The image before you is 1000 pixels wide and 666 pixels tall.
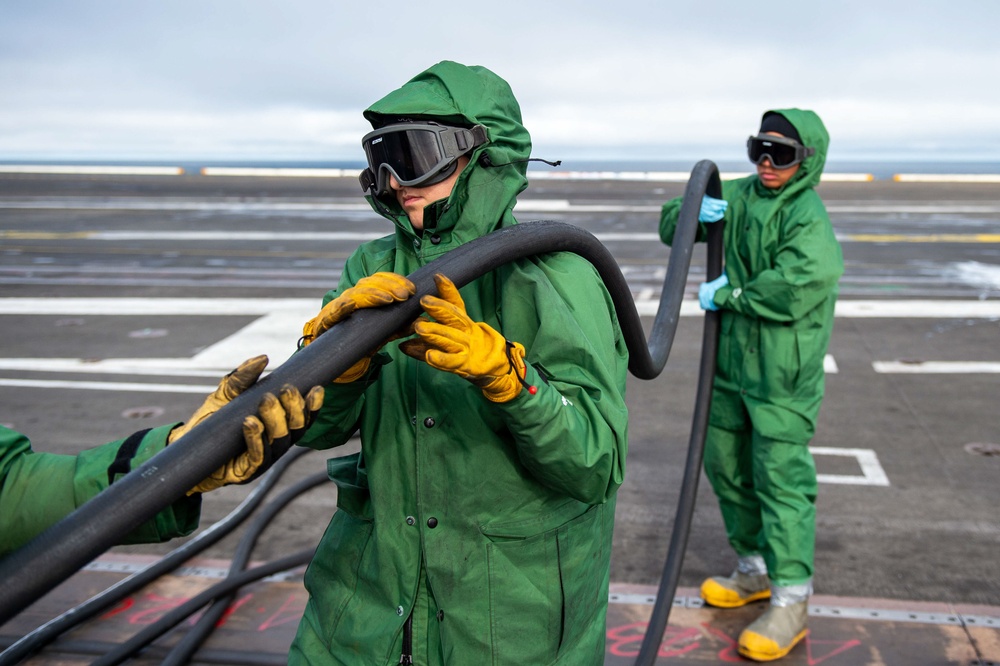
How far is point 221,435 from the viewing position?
57.8 inches

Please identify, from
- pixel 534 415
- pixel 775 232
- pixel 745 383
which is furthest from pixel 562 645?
pixel 775 232

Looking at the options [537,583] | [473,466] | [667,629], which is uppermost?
[473,466]

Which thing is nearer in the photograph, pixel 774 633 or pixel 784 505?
pixel 774 633

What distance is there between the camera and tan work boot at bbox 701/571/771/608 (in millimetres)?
4246

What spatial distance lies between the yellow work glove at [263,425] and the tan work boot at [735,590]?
307 cm

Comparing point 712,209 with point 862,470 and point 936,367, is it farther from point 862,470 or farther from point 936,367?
point 936,367

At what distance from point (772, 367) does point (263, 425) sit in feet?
9.60

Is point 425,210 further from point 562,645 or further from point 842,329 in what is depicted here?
point 842,329

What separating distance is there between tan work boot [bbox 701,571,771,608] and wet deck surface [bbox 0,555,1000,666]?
1.7 inches

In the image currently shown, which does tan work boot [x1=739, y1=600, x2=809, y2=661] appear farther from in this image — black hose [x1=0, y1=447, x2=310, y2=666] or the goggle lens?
the goggle lens

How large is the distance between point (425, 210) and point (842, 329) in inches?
338

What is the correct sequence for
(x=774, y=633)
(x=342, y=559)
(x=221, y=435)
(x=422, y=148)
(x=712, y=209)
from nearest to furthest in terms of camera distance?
(x=221, y=435), (x=422, y=148), (x=342, y=559), (x=774, y=633), (x=712, y=209)

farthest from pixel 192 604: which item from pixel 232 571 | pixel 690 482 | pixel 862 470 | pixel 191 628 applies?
pixel 862 470

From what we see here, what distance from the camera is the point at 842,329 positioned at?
974 cm
